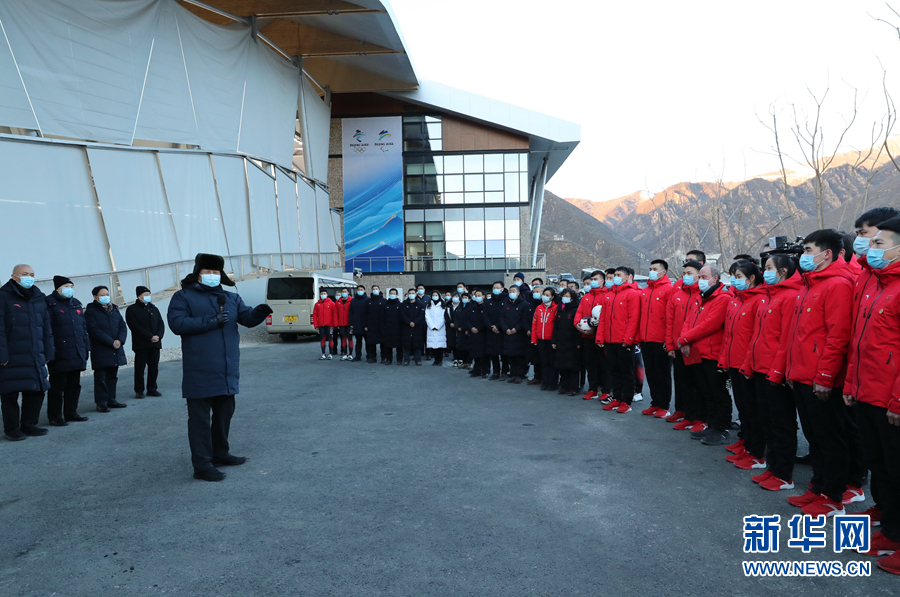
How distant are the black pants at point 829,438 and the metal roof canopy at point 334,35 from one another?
24.1m

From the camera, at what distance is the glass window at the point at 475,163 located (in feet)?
118

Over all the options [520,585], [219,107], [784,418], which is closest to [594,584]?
[520,585]

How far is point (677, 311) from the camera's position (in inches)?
291

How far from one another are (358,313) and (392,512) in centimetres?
1121

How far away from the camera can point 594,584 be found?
10.9 ft

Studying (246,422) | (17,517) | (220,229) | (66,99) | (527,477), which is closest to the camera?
(17,517)

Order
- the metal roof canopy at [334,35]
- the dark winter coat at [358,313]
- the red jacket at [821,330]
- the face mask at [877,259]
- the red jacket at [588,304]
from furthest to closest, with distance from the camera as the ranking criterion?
the metal roof canopy at [334,35]
the dark winter coat at [358,313]
the red jacket at [588,304]
the red jacket at [821,330]
the face mask at [877,259]

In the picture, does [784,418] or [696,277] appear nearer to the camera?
[784,418]

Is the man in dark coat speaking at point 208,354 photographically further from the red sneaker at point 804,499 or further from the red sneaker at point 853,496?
the red sneaker at point 853,496

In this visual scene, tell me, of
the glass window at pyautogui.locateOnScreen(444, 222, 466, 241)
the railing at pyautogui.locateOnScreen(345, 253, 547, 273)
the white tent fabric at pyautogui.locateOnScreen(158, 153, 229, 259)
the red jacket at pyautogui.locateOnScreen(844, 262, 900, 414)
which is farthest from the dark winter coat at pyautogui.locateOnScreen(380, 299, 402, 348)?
the glass window at pyautogui.locateOnScreen(444, 222, 466, 241)

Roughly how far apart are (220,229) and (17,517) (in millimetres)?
19416

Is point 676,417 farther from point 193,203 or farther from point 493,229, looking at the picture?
point 493,229

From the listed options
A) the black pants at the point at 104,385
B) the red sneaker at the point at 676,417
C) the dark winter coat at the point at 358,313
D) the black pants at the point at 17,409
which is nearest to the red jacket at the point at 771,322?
the red sneaker at the point at 676,417

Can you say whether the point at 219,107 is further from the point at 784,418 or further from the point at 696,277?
the point at 784,418
